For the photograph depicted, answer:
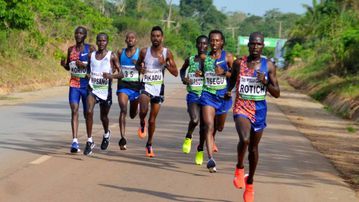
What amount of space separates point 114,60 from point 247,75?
3.96 m

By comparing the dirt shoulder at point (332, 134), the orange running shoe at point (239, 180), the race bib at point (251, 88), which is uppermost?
the race bib at point (251, 88)

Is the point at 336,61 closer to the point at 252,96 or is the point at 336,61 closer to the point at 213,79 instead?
the point at 213,79

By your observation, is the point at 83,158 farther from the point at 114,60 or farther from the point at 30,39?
the point at 30,39

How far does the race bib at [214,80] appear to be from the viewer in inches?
434

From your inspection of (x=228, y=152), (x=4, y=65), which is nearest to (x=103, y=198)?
(x=228, y=152)

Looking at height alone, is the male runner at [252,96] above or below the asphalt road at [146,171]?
above

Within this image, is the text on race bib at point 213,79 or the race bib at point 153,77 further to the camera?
the race bib at point 153,77

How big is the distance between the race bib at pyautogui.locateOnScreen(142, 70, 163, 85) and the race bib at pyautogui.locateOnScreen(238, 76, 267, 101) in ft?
11.3

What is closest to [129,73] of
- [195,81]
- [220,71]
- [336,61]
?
[195,81]

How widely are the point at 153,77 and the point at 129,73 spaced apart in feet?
2.54

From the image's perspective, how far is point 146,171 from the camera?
A: 10688 mm

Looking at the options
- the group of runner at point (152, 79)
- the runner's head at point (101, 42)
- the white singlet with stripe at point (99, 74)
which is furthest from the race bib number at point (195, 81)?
the runner's head at point (101, 42)

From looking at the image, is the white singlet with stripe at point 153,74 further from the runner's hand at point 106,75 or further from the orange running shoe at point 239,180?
the orange running shoe at point 239,180

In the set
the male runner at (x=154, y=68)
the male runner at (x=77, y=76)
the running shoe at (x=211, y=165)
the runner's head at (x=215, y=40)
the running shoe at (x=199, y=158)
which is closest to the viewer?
the running shoe at (x=211, y=165)
